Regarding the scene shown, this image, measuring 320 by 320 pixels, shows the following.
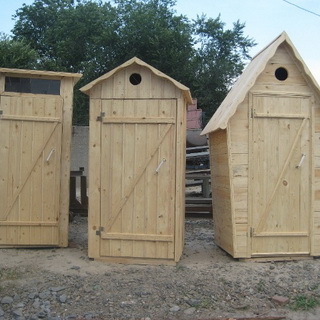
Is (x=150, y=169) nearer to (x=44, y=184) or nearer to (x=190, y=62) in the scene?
(x=44, y=184)

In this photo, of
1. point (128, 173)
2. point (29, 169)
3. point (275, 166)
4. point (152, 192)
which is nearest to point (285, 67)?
point (275, 166)

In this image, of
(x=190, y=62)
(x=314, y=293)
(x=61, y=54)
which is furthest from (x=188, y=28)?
(x=314, y=293)

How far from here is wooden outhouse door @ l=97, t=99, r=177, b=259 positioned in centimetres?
622

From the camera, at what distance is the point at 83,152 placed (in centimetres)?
1773

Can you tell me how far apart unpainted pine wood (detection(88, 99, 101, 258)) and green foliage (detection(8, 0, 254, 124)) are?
1707cm

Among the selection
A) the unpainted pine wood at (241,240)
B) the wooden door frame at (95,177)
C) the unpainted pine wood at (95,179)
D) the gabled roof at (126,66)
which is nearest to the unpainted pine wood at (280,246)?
the unpainted pine wood at (241,240)

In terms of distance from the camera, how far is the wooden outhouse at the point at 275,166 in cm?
638

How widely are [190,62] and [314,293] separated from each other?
21.3m

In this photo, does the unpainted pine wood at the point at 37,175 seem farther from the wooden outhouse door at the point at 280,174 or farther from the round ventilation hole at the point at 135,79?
the wooden outhouse door at the point at 280,174

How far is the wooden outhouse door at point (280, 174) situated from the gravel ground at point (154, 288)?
1.25 feet

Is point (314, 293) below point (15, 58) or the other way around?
below

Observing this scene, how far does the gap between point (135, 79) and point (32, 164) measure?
7.47ft

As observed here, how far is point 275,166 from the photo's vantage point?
643cm

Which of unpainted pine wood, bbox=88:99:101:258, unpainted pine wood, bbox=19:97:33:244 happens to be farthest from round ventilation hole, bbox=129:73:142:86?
unpainted pine wood, bbox=19:97:33:244
